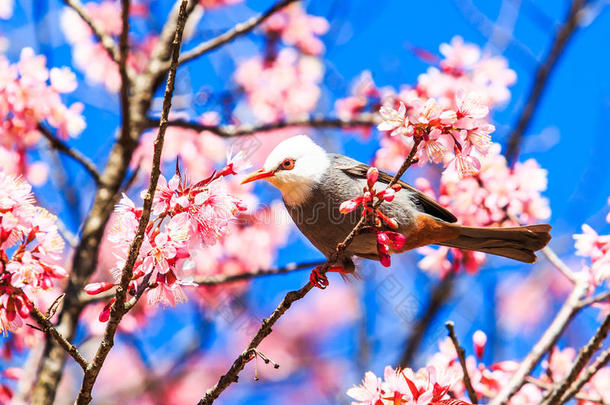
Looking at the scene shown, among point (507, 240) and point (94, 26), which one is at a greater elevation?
point (94, 26)

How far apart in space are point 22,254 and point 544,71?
4.95 metres

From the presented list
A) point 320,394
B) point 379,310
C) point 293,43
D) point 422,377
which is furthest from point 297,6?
point 320,394

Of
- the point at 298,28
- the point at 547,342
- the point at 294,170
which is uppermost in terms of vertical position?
the point at 298,28

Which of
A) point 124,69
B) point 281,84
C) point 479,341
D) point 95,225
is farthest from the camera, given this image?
point 281,84

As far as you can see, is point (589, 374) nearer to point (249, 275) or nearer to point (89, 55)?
point (249, 275)

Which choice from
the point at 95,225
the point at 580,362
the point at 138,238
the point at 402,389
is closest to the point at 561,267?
the point at 580,362

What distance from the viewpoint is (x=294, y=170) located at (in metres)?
3.26

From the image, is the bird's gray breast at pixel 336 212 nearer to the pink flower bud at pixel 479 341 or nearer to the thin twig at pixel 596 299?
the pink flower bud at pixel 479 341

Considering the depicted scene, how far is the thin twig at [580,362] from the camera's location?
240 centimetres

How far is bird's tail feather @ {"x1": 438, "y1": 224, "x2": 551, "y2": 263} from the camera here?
312 centimetres

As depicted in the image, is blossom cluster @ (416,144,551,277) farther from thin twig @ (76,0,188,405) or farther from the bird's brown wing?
thin twig @ (76,0,188,405)

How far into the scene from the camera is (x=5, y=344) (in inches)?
133

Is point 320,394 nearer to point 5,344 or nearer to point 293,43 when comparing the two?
point 293,43

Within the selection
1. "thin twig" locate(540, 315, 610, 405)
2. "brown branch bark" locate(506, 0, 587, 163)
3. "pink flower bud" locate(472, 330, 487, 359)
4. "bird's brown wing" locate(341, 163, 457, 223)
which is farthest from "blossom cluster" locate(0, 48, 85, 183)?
"brown branch bark" locate(506, 0, 587, 163)
